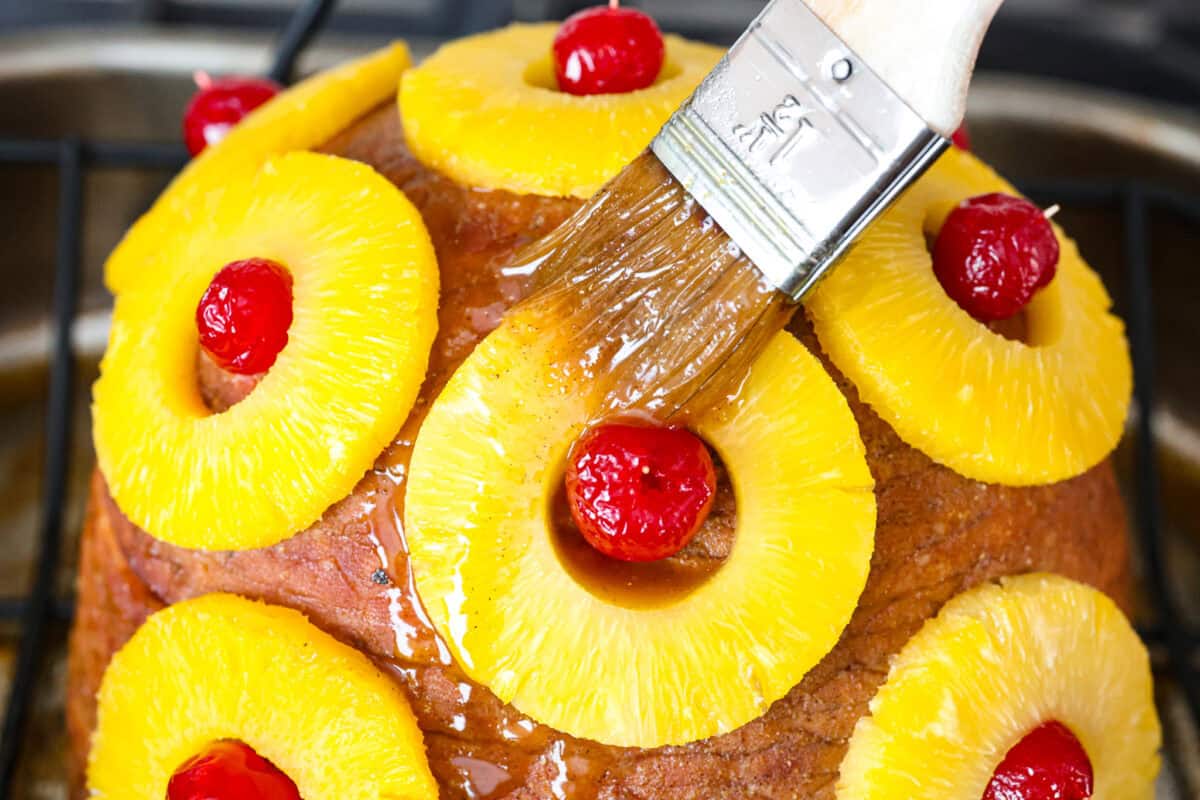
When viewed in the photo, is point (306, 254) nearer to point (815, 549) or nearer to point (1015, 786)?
point (815, 549)

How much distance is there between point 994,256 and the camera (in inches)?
43.9

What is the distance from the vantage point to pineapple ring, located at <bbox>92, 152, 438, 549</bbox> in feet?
3.42

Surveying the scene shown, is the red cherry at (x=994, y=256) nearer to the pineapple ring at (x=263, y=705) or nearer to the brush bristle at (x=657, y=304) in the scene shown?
the brush bristle at (x=657, y=304)

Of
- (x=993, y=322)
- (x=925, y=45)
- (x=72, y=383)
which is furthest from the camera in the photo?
(x=72, y=383)

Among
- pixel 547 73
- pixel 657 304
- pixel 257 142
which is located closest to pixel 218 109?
pixel 257 142

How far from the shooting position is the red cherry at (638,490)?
38.1 inches

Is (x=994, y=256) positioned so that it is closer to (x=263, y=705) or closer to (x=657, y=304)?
(x=657, y=304)

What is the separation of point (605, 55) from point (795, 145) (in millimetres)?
375

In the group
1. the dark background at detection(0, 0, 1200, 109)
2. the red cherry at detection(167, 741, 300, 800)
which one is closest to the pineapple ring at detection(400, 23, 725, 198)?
the red cherry at detection(167, 741, 300, 800)

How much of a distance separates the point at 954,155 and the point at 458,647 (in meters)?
0.77

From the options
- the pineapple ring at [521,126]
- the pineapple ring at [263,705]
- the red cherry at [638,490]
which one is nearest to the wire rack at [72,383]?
the pineapple ring at [263,705]

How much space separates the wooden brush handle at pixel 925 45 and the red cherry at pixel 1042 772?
0.56 meters

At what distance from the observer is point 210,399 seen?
1.16 meters

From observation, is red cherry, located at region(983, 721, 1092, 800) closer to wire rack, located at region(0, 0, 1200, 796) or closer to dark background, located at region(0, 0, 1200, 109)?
wire rack, located at region(0, 0, 1200, 796)
